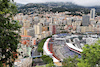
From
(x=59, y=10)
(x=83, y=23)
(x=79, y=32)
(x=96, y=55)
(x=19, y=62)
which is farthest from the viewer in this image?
(x=59, y=10)

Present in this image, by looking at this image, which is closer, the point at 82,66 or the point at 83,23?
the point at 82,66

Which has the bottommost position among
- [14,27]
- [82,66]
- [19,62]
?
[19,62]

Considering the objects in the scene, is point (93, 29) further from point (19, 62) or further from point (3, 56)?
point (3, 56)

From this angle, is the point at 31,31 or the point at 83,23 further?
the point at 83,23

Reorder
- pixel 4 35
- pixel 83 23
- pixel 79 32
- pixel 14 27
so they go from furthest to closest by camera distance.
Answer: pixel 83 23, pixel 79 32, pixel 14 27, pixel 4 35

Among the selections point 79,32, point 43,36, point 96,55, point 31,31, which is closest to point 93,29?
point 79,32

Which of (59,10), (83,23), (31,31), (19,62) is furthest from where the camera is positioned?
(59,10)

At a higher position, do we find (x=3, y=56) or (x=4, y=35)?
(x=4, y=35)

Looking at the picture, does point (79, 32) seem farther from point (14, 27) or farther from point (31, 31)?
point (14, 27)

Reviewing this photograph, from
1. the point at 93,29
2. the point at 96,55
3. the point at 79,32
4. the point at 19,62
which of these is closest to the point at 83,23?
the point at 93,29
